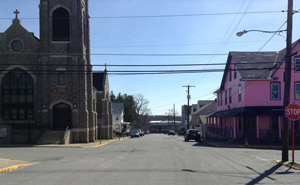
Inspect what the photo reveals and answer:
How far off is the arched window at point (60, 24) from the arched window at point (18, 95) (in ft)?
19.0

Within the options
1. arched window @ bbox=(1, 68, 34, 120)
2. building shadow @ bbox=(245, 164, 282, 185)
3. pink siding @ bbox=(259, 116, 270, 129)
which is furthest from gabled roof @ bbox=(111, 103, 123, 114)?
building shadow @ bbox=(245, 164, 282, 185)

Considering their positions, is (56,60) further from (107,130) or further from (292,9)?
(292,9)

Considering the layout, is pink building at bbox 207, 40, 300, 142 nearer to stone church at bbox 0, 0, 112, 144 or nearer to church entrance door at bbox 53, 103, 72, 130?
stone church at bbox 0, 0, 112, 144

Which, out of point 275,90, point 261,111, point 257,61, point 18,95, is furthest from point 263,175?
point 18,95

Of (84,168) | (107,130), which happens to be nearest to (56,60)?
(107,130)

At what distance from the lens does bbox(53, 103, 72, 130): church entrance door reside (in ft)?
117

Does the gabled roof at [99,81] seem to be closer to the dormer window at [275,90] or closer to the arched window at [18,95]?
the arched window at [18,95]

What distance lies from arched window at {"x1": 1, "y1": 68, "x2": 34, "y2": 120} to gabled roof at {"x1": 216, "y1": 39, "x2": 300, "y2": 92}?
72.6 ft

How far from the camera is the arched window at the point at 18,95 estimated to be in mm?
36844

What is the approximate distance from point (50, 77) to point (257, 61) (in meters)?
22.2

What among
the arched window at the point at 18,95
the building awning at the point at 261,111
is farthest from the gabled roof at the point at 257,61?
the arched window at the point at 18,95

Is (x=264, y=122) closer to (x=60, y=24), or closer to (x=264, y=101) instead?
(x=264, y=101)

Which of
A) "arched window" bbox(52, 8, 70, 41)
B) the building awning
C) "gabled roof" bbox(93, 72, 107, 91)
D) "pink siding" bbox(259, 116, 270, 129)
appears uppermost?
"arched window" bbox(52, 8, 70, 41)

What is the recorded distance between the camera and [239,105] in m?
Result: 34.6
